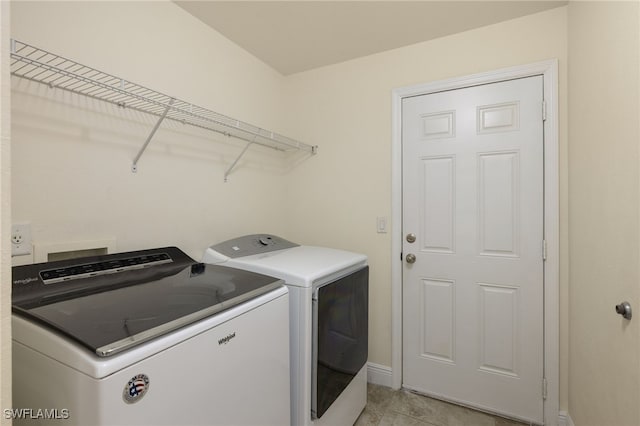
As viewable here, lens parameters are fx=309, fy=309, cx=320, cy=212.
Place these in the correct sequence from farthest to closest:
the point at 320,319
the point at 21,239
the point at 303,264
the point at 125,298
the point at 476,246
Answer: the point at 476,246, the point at 303,264, the point at 320,319, the point at 21,239, the point at 125,298

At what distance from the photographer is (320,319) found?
1453mm

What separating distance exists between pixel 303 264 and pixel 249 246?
433mm

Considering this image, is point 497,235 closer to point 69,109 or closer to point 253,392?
point 253,392

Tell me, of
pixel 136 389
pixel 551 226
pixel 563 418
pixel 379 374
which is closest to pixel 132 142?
pixel 136 389

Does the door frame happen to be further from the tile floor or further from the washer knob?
the washer knob

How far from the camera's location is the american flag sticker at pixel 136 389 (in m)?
0.74

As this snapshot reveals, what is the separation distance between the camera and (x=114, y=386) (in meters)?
0.71

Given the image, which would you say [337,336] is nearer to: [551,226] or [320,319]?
[320,319]

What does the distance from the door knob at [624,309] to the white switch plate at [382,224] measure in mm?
1298

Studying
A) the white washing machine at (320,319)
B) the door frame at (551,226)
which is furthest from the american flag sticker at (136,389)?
the door frame at (551,226)

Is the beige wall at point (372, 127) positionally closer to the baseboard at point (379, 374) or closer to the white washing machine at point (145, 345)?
the baseboard at point (379, 374)

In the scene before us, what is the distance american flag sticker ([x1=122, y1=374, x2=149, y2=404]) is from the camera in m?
0.74

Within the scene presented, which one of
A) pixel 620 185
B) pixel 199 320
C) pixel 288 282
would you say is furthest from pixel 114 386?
pixel 620 185

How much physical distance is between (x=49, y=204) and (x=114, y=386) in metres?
0.90
